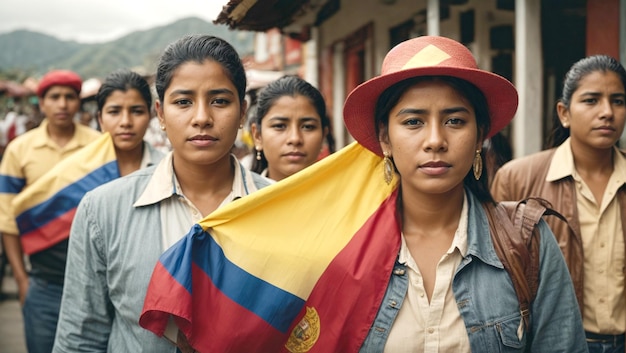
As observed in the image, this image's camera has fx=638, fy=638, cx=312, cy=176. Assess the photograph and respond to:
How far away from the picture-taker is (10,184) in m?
4.66

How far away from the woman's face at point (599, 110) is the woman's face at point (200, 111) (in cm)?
205

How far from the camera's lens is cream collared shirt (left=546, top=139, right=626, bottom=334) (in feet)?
10.9

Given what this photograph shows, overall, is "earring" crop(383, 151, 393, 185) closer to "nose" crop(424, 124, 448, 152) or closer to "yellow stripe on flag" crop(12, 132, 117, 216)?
"nose" crop(424, 124, 448, 152)

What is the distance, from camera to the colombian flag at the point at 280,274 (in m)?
2.29

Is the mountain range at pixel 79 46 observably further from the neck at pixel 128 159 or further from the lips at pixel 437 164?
the lips at pixel 437 164

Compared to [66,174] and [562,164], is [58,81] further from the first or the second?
[562,164]

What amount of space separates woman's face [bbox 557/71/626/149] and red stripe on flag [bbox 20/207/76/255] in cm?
A: 310

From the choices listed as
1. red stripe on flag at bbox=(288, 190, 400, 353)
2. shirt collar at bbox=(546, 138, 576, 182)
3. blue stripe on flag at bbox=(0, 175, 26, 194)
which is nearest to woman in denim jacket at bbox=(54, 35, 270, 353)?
red stripe on flag at bbox=(288, 190, 400, 353)

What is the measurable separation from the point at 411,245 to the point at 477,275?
0.27 m

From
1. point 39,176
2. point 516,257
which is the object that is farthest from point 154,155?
point 516,257

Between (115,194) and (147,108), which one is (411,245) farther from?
(147,108)

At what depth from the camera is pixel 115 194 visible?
2570 millimetres

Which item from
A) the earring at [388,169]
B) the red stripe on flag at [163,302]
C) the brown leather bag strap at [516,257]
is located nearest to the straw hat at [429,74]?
the earring at [388,169]

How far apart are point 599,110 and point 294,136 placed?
1733 mm
